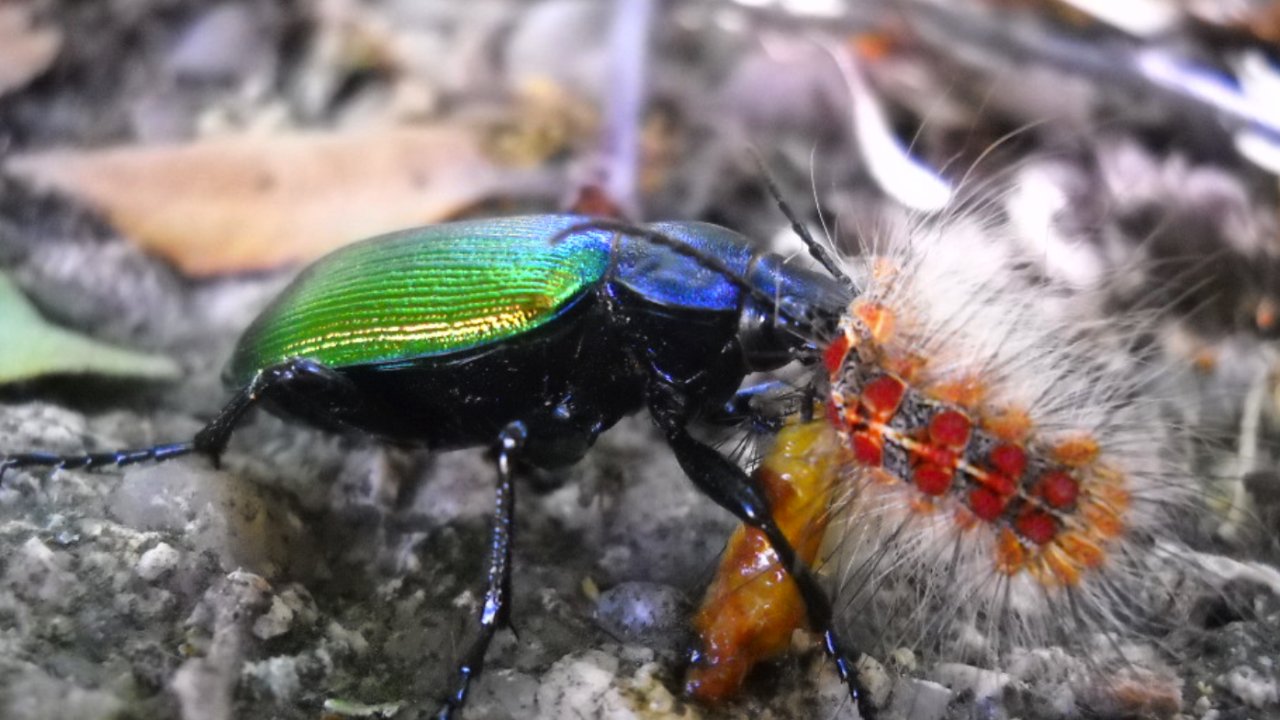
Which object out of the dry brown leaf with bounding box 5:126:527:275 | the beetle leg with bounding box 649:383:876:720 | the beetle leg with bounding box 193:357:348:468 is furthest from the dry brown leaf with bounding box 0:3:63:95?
the beetle leg with bounding box 649:383:876:720

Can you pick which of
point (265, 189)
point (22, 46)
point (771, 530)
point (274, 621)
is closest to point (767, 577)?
point (771, 530)

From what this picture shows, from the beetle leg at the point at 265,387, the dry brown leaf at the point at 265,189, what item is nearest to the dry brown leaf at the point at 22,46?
the dry brown leaf at the point at 265,189

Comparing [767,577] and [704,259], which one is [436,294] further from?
[767,577]

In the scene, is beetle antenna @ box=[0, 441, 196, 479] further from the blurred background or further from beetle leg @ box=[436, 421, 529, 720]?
beetle leg @ box=[436, 421, 529, 720]

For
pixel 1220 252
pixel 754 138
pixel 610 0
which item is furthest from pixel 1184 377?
pixel 610 0

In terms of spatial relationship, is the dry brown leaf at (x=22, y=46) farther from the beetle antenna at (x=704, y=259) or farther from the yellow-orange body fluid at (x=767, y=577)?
the yellow-orange body fluid at (x=767, y=577)

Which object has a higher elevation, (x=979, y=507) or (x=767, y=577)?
(x=979, y=507)
